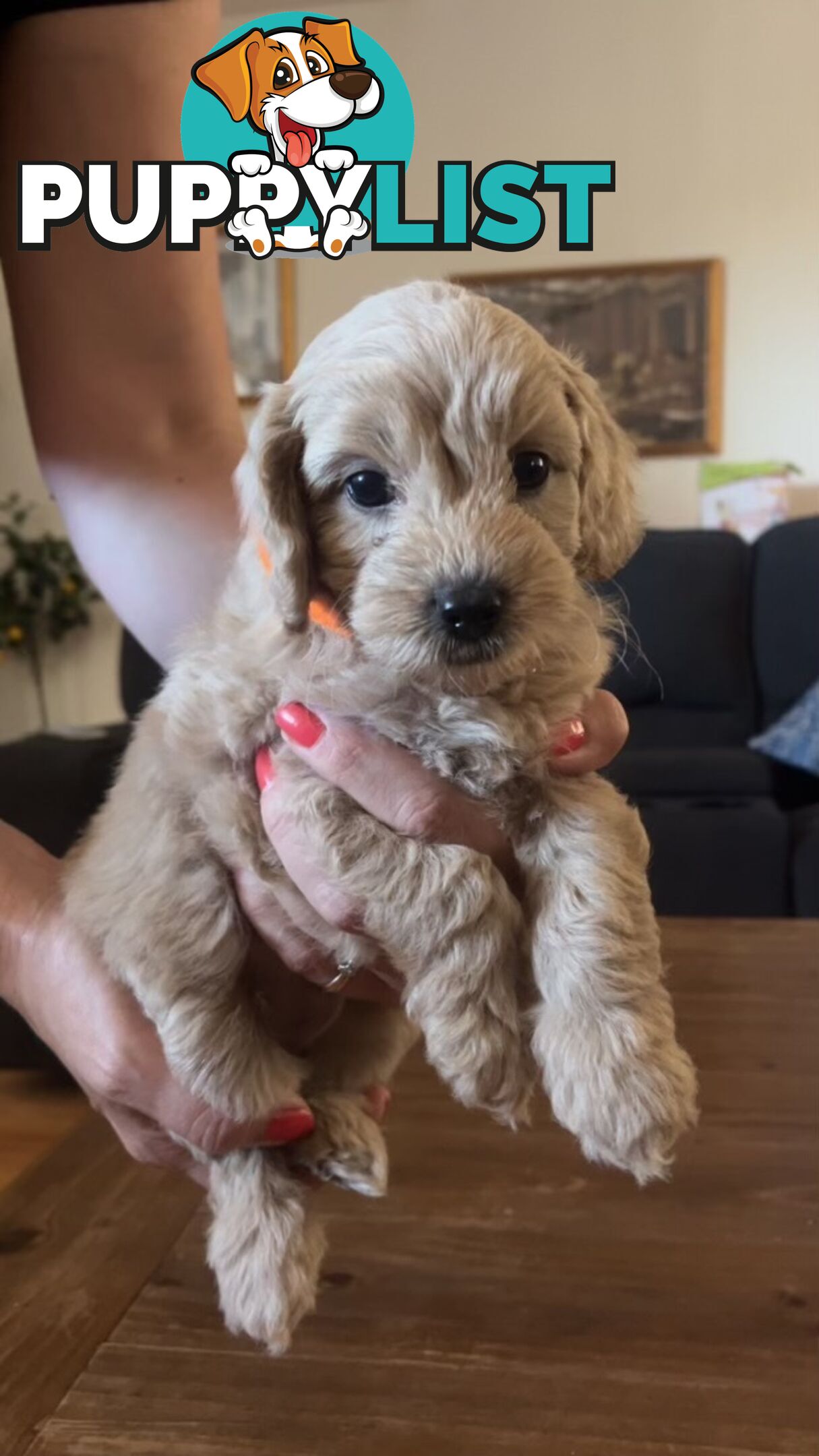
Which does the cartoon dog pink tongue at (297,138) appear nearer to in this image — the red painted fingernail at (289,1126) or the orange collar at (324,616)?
the orange collar at (324,616)

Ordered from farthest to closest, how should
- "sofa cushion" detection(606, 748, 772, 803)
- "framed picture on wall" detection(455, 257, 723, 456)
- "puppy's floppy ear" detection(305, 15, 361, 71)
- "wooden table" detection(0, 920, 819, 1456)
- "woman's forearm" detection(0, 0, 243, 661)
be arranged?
"framed picture on wall" detection(455, 257, 723, 456)
"puppy's floppy ear" detection(305, 15, 361, 71)
"sofa cushion" detection(606, 748, 772, 803)
"woman's forearm" detection(0, 0, 243, 661)
"wooden table" detection(0, 920, 819, 1456)

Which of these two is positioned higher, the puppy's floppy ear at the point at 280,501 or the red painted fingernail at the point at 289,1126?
the puppy's floppy ear at the point at 280,501

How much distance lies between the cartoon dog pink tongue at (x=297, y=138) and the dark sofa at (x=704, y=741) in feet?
5.67

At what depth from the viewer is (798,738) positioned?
4504mm

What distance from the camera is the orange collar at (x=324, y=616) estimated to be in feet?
3.90

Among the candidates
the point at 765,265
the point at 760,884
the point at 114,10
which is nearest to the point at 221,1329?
the point at 114,10

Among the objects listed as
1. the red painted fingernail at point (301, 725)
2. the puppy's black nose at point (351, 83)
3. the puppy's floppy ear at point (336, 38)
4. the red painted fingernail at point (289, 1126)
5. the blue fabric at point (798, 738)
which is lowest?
the blue fabric at point (798, 738)

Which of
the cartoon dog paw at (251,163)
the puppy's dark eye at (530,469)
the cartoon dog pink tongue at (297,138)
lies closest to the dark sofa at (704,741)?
the cartoon dog paw at (251,163)

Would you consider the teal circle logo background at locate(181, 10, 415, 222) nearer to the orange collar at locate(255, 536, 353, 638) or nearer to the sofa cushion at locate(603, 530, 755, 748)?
the orange collar at locate(255, 536, 353, 638)

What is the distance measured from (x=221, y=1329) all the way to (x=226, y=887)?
485 mm

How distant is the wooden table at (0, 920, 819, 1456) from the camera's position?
1.12m

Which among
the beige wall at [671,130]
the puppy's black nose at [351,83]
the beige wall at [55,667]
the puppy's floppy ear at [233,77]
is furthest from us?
the beige wall at [55,667]

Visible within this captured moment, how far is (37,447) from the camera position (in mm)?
1834

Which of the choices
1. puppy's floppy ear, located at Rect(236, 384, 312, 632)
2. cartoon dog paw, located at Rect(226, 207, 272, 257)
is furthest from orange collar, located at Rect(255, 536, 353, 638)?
cartoon dog paw, located at Rect(226, 207, 272, 257)
